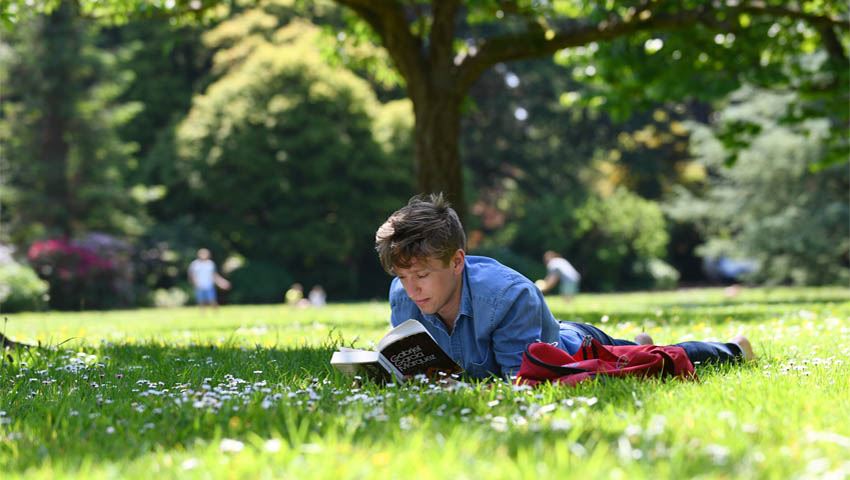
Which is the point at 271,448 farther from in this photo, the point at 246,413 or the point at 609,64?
the point at 609,64

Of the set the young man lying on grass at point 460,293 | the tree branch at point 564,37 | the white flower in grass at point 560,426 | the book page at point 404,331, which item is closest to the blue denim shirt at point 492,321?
the young man lying on grass at point 460,293

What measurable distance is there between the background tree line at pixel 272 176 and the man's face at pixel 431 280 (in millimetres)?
18572

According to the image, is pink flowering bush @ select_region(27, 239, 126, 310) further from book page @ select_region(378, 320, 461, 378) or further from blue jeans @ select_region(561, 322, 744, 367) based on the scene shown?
book page @ select_region(378, 320, 461, 378)

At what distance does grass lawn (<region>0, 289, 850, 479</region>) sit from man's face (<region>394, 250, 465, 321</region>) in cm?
56

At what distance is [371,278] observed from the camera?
33.4 meters

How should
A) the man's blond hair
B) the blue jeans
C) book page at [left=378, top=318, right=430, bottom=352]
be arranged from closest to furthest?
book page at [left=378, top=318, right=430, bottom=352]
the man's blond hair
the blue jeans

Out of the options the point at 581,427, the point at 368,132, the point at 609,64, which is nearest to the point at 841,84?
the point at 609,64

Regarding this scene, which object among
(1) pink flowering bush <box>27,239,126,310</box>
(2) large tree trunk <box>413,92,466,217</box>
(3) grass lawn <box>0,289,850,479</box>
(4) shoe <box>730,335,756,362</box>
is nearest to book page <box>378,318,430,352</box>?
(3) grass lawn <box>0,289,850,479</box>

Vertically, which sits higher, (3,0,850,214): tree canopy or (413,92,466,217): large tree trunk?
(3,0,850,214): tree canopy

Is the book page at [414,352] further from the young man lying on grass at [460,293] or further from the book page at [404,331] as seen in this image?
the young man lying on grass at [460,293]

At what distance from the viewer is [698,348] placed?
4.90 meters

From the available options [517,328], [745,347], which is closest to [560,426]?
[517,328]

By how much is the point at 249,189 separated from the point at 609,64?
19.9 meters

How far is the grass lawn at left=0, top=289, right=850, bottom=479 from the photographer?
8.04 ft
